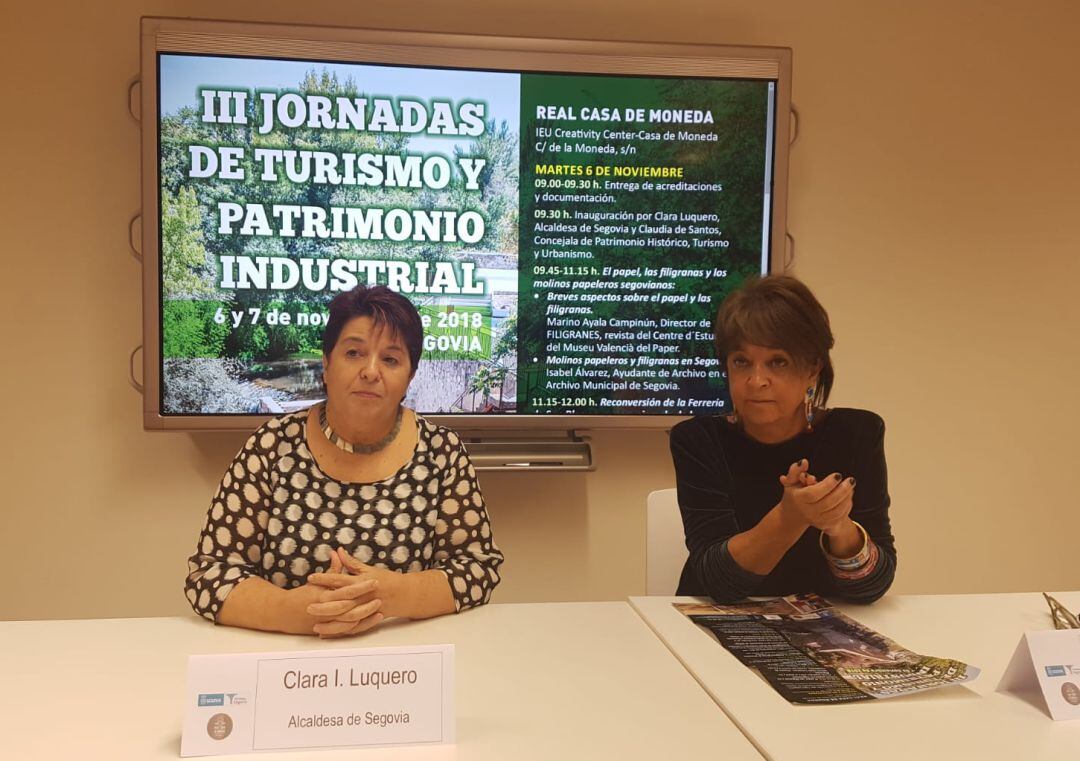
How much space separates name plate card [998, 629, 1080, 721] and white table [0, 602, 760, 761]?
0.44m

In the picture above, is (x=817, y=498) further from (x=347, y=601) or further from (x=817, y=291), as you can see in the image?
(x=817, y=291)

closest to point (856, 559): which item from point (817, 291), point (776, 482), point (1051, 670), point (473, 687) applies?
point (776, 482)

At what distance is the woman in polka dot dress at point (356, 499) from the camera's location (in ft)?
4.77

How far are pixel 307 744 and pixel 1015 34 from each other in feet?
10.7

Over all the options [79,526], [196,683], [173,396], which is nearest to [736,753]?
Result: [196,683]

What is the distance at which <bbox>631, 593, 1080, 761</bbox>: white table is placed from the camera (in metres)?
1.01

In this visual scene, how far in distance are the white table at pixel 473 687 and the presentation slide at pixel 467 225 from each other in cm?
117

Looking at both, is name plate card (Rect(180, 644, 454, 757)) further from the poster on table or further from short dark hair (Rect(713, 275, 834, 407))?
short dark hair (Rect(713, 275, 834, 407))

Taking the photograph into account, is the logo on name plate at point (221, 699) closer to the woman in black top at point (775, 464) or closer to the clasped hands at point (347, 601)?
the clasped hands at point (347, 601)

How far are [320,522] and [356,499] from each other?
77mm

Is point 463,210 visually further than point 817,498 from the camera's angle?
Yes

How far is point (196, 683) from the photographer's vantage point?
99cm

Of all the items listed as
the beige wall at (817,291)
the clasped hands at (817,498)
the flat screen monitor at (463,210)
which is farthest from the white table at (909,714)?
the beige wall at (817,291)

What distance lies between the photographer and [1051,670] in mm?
1131
